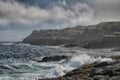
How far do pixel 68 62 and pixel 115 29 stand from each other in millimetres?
138051

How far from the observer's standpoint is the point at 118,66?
2497cm

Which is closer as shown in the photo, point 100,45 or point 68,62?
point 68,62

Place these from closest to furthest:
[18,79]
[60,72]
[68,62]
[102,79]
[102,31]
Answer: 1. [102,79]
2. [18,79]
3. [60,72]
4. [68,62]
5. [102,31]

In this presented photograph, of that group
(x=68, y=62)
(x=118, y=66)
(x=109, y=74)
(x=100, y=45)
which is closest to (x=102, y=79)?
(x=109, y=74)

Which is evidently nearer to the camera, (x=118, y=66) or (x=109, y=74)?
(x=109, y=74)

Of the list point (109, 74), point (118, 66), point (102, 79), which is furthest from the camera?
point (118, 66)

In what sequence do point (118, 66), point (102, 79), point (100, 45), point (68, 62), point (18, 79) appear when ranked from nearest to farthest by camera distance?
point (102, 79), point (118, 66), point (18, 79), point (68, 62), point (100, 45)

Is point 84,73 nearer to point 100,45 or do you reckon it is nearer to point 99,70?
point 99,70

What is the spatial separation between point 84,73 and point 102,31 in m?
156

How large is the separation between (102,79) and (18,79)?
13773mm

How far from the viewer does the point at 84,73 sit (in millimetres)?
24516

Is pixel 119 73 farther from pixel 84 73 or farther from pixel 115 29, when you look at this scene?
pixel 115 29

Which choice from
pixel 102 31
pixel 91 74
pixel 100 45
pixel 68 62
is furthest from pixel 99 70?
pixel 102 31

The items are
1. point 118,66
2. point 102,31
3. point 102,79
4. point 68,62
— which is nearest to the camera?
point 102,79
